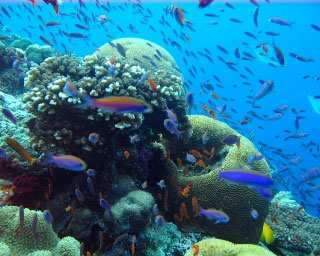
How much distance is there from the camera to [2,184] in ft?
15.5

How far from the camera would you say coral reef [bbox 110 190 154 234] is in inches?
174

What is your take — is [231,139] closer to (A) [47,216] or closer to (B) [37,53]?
(A) [47,216]

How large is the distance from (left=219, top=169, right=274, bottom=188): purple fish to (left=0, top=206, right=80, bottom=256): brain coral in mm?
2311

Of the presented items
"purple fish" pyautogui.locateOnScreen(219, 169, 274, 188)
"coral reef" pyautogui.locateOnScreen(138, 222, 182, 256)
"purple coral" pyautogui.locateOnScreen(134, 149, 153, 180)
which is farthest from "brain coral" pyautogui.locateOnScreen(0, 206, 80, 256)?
"purple fish" pyautogui.locateOnScreen(219, 169, 274, 188)

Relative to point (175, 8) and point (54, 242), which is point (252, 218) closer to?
point (54, 242)

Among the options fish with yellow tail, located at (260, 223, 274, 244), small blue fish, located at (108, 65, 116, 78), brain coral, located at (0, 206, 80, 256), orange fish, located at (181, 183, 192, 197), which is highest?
small blue fish, located at (108, 65, 116, 78)

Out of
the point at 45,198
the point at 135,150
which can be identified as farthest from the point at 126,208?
the point at 45,198

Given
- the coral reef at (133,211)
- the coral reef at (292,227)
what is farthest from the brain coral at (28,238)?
the coral reef at (292,227)

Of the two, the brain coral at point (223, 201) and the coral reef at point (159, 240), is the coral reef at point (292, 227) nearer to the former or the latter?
the brain coral at point (223, 201)

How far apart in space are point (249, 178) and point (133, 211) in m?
2.24

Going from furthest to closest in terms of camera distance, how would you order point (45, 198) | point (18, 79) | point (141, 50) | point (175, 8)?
1. point (141, 50)
2. point (18, 79)
3. point (175, 8)
4. point (45, 198)

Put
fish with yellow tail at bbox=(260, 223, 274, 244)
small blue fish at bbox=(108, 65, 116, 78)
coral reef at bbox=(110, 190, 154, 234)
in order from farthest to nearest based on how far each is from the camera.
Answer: fish with yellow tail at bbox=(260, 223, 274, 244)
small blue fish at bbox=(108, 65, 116, 78)
coral reef at bbox=(110, 190, 154, 234)

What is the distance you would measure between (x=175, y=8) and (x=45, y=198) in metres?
6.00

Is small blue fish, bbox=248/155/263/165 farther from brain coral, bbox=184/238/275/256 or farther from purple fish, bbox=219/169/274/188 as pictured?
purple fish, bbox=219/169/274/188
